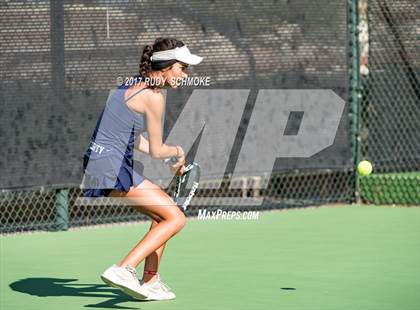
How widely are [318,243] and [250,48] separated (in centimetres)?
287

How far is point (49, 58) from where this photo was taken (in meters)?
10.9

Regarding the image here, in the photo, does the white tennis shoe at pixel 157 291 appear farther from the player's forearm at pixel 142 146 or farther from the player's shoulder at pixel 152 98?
the player's shoulder at pixel 152 98

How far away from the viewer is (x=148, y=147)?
7.50m

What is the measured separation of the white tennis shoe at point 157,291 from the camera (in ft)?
24.8

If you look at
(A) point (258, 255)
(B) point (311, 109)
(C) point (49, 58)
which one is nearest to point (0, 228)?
(C) point (49, 58)

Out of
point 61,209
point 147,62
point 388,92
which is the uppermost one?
point 388,92

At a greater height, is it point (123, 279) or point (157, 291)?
point (157, 291)

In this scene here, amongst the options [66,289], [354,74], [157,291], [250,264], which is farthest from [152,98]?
[354,74]

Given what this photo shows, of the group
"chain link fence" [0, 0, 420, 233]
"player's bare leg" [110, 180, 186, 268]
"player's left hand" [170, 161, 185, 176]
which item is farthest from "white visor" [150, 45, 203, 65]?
"chain link fence" [0, 0, 420, 233]

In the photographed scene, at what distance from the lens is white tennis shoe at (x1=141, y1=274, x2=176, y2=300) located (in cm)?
755

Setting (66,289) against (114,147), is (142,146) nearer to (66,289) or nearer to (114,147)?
(114,147)

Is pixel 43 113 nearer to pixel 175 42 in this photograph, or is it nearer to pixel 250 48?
pixel 250 48

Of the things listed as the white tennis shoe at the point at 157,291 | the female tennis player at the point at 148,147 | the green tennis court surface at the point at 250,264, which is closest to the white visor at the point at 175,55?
the female tennis player at the point at 148,147

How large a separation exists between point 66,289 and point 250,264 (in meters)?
1.73
